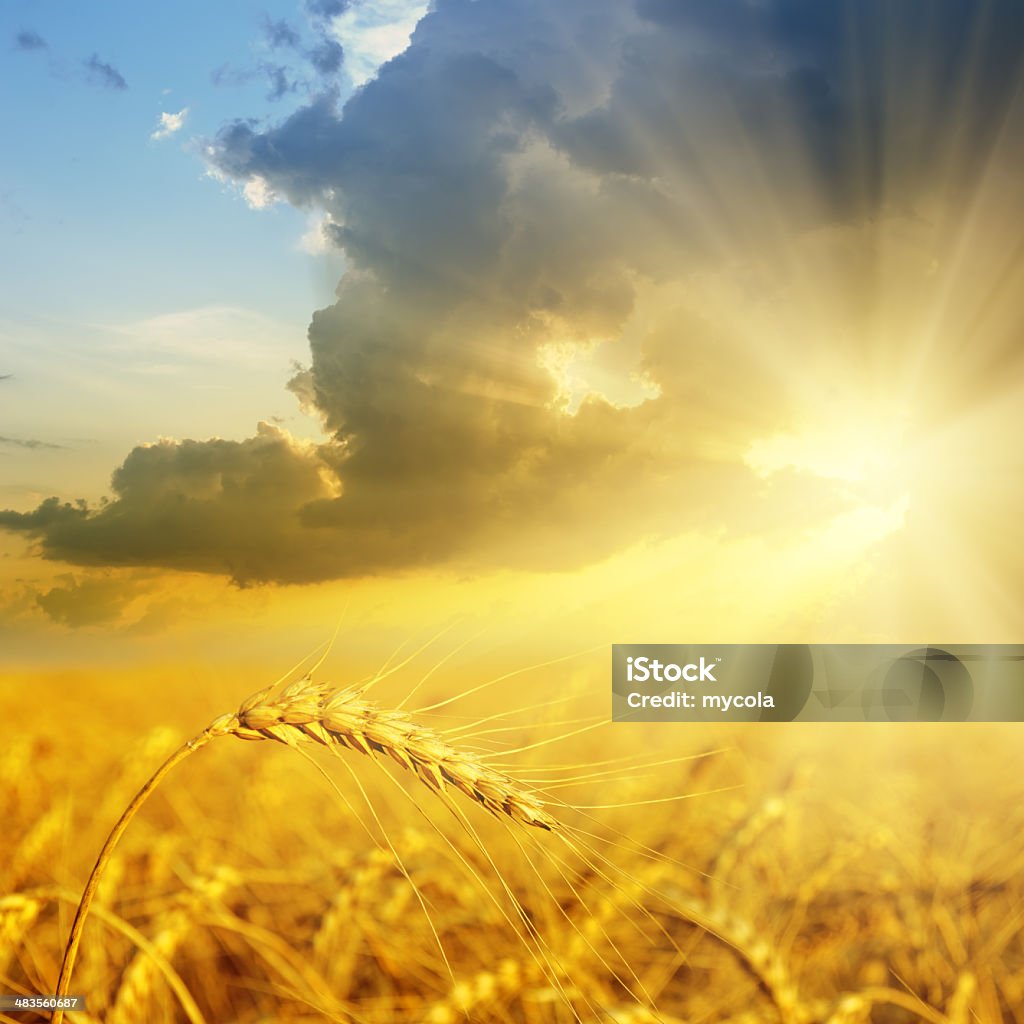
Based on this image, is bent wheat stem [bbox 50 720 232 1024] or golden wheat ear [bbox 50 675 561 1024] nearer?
bent wheat stem [bbox 50 720 232 1024]

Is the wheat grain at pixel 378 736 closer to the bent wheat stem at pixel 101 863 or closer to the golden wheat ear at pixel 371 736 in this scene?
the golden wheat ear at pixel 371 736

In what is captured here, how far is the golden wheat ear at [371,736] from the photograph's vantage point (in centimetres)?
232

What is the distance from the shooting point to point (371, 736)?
7.96ft

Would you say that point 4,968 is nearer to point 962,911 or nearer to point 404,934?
point 404,934

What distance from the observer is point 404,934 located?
9.00ft

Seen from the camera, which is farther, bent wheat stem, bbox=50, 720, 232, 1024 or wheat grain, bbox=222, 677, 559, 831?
wheat grain, bbox=222, 677, 559, 831

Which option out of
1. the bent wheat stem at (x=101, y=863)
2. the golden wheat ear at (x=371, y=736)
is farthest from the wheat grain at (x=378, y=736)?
the bent wheat stem at (x=101, y=863)

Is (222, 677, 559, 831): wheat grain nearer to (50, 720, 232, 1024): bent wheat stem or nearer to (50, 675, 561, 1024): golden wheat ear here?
(50, 675, 561, 1024): golden wheat ear

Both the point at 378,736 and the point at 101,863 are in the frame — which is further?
the point at 378,736

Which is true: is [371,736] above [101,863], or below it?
above

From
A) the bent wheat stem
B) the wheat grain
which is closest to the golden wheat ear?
the wheat grain

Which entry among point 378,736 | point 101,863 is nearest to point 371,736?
point 378,736

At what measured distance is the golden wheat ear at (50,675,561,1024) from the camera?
2.32 meters

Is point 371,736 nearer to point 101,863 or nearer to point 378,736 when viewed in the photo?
point 378,736
